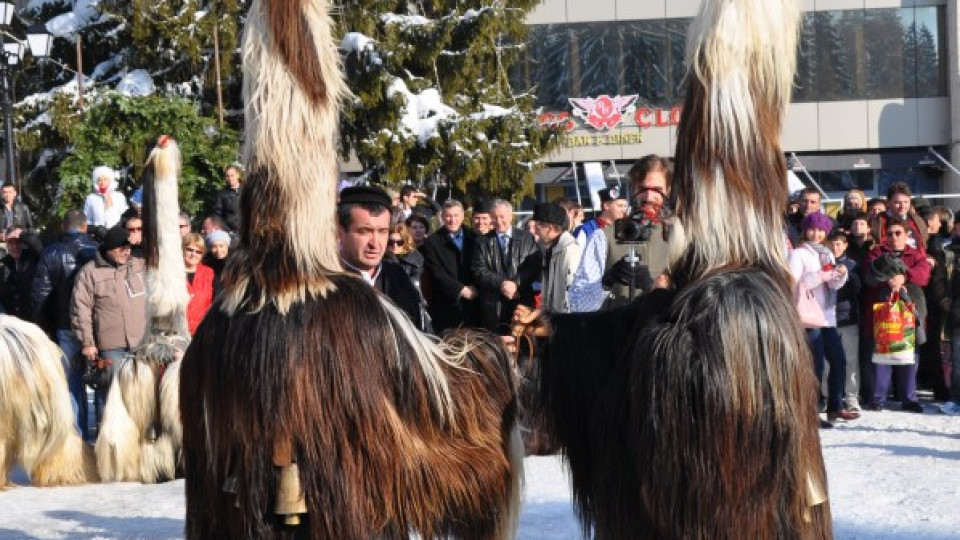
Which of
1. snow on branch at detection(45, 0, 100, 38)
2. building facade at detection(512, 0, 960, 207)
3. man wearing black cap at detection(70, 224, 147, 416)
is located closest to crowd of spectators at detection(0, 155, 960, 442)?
man wearing black cap at detection(70, 224, 147, 416)

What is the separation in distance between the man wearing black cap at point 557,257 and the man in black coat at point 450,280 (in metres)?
1.15

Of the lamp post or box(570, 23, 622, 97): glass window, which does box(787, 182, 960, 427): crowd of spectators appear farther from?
box(570, 23, 622, 97): glass window

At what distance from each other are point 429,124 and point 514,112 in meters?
1.94

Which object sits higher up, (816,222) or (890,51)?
(890,51)

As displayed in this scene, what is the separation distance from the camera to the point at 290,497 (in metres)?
4.53

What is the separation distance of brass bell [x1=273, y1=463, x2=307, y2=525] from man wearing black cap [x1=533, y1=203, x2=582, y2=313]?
4.29 m

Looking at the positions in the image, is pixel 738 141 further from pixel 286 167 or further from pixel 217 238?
pixel 217 238

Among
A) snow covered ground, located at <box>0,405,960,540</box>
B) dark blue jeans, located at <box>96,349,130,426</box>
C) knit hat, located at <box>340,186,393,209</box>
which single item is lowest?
snow covered ground, located at <box>0,405,960,540</box>

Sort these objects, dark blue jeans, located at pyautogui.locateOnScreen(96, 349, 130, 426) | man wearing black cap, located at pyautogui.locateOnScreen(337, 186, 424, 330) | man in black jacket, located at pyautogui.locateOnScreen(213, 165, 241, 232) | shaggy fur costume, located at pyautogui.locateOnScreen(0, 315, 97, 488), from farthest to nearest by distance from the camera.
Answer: man in black jacket, located at pyautogui.locateOnScreen(213, 165, 241, 232)
dark blue jeans, located at pyautogui.locateOnScreen(96, 349, 130, 426)
shaggy fur costume, located at pyautogui.locateOnScreen(0, 315, 97, 488)
man wearing black cap, located at pyautogui.locateOnScreen(337, 186, 424, 330)

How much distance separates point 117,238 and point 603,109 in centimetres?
2039

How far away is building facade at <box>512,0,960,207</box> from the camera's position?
29828 mm

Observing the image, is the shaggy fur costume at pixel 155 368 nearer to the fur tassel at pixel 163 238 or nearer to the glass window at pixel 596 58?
the fur tassel at pixel 163 238

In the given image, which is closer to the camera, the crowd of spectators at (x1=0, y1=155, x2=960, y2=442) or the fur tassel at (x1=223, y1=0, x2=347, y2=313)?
the fur tassel at (x1=223, y1=0, x2=347, y2=313)

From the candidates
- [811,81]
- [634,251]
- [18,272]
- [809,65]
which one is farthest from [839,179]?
[634,251]
